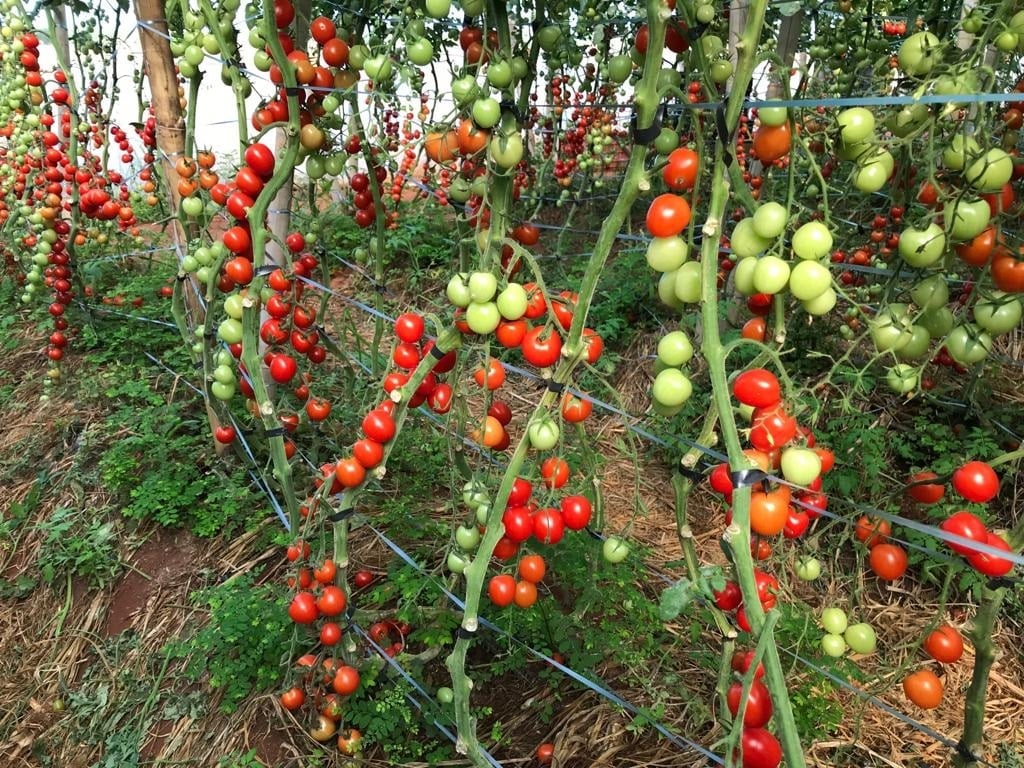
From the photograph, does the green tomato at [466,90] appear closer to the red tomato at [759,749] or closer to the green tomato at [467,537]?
the green tomato at [467,537]

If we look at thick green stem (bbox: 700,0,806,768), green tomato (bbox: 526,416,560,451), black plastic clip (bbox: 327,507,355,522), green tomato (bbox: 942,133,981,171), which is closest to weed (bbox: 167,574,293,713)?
black plastic clip (bbox: 327,507,355,522)

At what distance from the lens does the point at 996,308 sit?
79 centimetres

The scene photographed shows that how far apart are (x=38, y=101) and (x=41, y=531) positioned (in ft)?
5.09

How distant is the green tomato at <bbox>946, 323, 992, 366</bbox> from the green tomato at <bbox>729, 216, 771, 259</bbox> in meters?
0.26

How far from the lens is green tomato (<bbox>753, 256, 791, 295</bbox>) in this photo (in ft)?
2.37

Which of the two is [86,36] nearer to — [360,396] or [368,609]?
[360,396]

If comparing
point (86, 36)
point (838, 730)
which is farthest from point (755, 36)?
point (86, 36)

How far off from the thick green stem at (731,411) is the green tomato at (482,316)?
29cm

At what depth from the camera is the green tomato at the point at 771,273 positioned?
2.37 ft

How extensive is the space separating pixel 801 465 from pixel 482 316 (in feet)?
1.42

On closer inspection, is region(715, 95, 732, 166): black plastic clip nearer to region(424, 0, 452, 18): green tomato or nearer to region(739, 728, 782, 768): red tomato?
region(424, 0, 452, 18): green tomato

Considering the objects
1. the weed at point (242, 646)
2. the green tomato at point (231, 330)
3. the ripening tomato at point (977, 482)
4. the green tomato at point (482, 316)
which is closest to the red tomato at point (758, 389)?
the ripening tomato at point (977, 482)

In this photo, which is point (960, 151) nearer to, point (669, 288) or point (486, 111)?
point (669, 288)

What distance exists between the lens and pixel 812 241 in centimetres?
71
